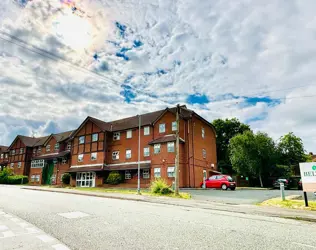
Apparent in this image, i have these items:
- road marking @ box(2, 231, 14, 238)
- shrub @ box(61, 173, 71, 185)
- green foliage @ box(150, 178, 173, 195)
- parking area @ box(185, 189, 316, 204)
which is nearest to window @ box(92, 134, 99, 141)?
shrub @ box(61, 173, 71, 185)

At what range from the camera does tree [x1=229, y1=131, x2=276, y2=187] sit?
42844mm

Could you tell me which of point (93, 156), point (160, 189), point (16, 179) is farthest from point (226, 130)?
point (16, 179)

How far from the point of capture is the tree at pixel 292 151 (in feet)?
152

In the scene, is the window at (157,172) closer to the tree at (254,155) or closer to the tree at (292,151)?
the tree at (254,155)

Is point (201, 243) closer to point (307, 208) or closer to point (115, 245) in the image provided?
point (115, 245)

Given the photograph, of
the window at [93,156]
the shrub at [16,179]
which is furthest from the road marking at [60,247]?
the shrub at [16,179]

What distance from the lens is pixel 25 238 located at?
20.3 ft

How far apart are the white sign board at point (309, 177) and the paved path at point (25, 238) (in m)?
12.9

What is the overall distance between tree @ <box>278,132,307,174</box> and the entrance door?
110 ft

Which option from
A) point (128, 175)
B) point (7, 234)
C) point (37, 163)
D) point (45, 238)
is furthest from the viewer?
point (37, 163)

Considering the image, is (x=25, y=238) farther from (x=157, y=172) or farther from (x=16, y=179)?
(x=16, y=179)

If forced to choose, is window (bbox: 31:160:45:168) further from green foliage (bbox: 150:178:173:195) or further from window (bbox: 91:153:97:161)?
green foliage (bbox: 150:178:173:195)

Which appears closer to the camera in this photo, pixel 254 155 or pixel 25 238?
pixel 25 238

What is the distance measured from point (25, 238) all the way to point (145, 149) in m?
31.3
